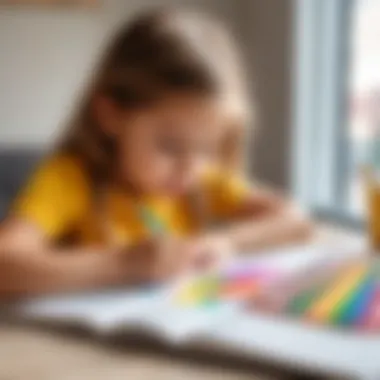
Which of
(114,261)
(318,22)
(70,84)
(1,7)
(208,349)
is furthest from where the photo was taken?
(318,22)

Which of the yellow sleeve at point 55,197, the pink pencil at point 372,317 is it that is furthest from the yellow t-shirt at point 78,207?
the pink pencil at point 372,317

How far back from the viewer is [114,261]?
64cm

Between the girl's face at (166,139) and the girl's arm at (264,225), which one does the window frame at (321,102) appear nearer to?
the girl's arm at (264,225)

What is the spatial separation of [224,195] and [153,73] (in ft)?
0.70

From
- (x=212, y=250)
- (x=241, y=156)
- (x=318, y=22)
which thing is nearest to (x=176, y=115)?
(x=212, y=250)

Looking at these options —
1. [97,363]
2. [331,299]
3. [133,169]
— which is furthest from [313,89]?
[97,363]

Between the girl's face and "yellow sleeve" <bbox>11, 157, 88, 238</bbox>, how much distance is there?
0.04 meters

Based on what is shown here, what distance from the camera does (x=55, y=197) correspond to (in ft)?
2.27

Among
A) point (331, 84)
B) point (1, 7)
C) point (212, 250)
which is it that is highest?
point (331, 84)

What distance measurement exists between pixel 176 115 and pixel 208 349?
23cm

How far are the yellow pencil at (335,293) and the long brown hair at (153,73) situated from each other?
16 centimetres

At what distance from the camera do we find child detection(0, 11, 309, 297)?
2.07ft

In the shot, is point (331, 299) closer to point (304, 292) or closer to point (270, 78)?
point (304, 292)

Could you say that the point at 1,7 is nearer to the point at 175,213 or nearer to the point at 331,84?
the point at 175,213
